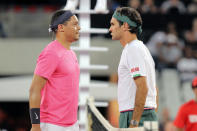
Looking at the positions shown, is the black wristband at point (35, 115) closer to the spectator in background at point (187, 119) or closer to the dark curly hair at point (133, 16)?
the dark curly hair at point (133, 16)

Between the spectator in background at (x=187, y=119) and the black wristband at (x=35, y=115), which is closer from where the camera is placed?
the black wristband at (x=35, y=115)

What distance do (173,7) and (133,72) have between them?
9.13 m

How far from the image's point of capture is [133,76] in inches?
177

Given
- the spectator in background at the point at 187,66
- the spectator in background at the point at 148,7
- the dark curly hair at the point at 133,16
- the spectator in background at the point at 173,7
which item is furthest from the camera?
the spectator in background at the point at 173,7

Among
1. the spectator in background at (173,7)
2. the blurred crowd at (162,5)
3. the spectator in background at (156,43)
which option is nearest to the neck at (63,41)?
the blurred crowd at (162,5)

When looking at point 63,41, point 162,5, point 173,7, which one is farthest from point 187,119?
point 162,5

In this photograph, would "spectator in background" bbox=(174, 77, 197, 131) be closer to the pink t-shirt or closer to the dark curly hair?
the dark curly hair

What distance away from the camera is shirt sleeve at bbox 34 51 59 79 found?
4516mm

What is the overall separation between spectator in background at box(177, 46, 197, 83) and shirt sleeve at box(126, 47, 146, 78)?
8202 millimetres

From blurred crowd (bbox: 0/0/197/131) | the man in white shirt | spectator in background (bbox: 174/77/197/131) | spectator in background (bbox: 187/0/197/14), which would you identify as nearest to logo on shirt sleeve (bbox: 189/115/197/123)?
spectator in background (bbox: 174/77/197/131)

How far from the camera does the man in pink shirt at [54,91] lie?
4.48 m

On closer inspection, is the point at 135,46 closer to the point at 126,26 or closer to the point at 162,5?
the point at 126,26

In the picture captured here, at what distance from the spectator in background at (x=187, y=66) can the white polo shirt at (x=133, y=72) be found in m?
8.11

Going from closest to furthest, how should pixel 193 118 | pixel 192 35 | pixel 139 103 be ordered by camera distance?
pixel 139 103 → pixel 193 118 → pixel 192 35
